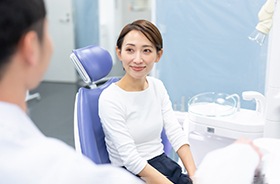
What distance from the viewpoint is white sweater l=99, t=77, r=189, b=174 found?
1.38 metres

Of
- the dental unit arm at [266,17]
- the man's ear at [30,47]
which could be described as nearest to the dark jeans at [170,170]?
the dental unit arm at [266,17]

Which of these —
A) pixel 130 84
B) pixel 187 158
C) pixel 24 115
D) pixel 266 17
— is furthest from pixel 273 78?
pixel 24 115

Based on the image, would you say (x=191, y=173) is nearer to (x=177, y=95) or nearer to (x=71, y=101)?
(x=177, y=95)

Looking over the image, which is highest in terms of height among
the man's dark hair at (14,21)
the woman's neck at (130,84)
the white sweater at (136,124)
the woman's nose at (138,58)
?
the man's dark hair at (14,21)

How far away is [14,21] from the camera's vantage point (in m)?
0.55

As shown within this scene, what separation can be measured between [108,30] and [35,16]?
4.26 metres

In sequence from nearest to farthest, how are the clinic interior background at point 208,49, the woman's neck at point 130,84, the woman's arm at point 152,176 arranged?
1. the woman's arm at point 152,176
2. the woman's neck at point 130,84
3. the clinic interior background at point 208,49

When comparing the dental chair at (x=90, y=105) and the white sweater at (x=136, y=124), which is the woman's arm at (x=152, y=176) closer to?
the white sweater at (x=136, y=124)

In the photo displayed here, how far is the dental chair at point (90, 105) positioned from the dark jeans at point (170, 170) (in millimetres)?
Result: 227

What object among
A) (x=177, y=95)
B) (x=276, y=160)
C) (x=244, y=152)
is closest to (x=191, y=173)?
(x=276, y=160)

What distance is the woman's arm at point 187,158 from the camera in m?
1.50

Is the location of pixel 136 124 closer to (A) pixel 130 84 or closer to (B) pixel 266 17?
(A) pixel 130 84

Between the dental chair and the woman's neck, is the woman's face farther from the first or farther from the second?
the dental chair

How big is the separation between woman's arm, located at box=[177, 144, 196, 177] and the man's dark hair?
1.08m
